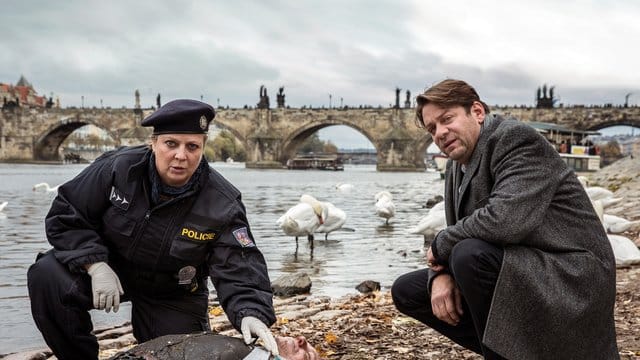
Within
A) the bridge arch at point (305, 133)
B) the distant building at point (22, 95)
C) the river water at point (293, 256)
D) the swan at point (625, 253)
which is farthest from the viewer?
the distant building at point (22, 95)

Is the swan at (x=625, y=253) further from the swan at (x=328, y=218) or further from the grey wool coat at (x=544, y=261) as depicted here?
the swan at (x=328, y=218)

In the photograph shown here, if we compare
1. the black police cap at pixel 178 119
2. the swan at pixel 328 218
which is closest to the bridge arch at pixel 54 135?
the swan at pixel 328 218

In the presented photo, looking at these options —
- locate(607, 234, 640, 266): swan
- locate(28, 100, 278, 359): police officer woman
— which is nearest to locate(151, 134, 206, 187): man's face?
locate(28, 100, 278, 359): police officer woman

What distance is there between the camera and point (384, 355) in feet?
10.5

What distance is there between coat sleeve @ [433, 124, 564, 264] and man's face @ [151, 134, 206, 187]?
1.06 metres

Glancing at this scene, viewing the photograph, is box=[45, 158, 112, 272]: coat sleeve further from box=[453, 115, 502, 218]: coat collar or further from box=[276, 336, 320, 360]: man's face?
box=[453, 115, 502, 218]: coat collar

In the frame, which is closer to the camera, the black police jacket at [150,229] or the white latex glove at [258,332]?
the white latex glove at [258,332]

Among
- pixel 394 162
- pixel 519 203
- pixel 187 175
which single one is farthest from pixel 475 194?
pixel 394 162

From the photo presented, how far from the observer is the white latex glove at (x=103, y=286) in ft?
8.07

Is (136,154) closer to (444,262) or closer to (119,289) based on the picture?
(119,289)

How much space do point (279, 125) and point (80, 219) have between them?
54753 millimetres

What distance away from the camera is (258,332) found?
2.35m

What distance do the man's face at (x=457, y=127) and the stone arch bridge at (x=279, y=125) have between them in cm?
4854

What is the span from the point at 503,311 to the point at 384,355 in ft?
3.62
